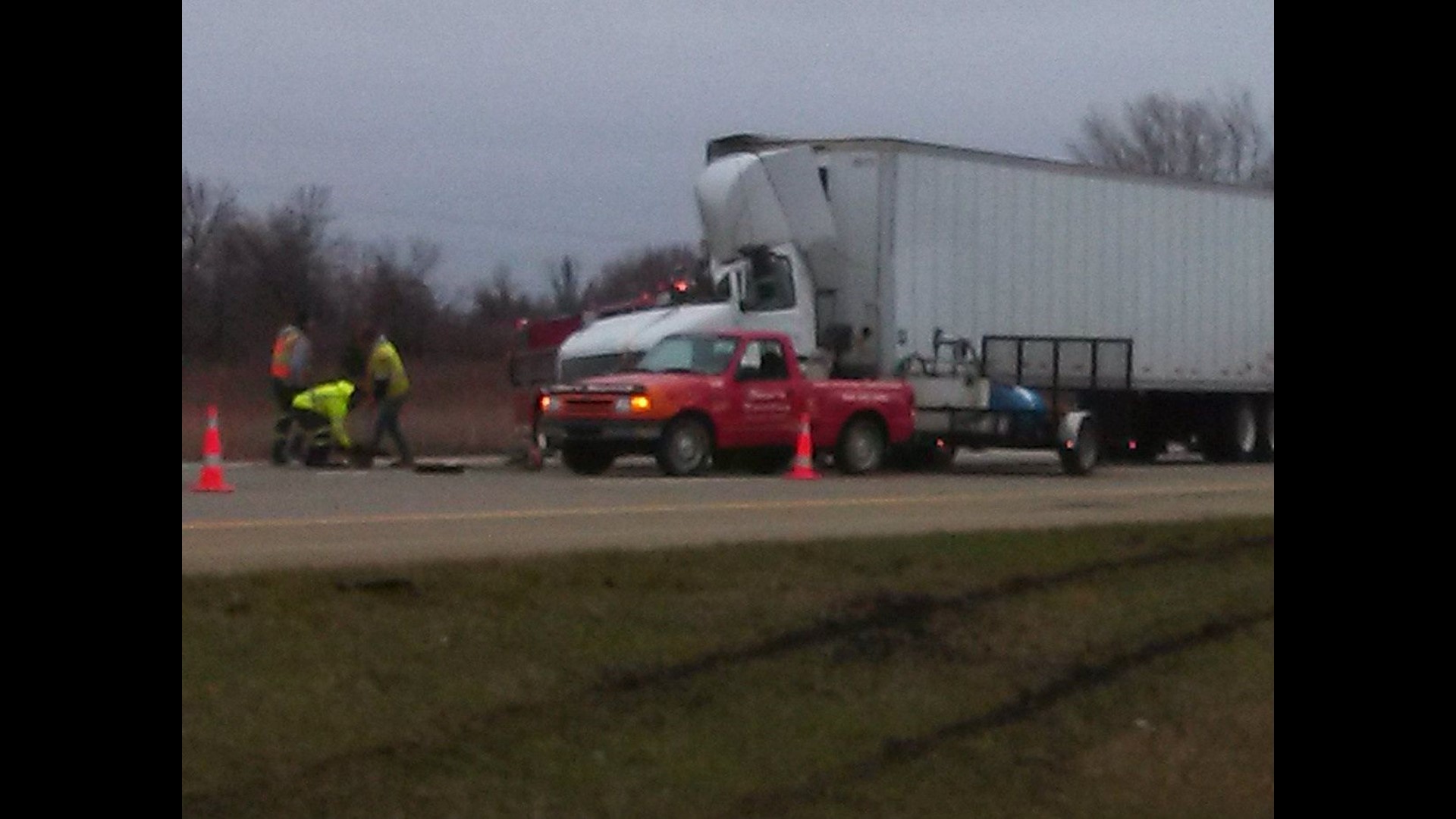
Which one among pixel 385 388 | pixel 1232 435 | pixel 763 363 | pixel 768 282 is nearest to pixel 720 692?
pixel 385 388

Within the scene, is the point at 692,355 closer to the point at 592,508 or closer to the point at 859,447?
the point at 859,447

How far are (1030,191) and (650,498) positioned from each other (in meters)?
12.4

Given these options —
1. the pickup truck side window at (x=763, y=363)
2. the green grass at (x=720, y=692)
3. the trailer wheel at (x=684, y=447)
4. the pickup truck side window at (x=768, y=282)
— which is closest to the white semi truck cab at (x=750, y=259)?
the pickup truck side window at (x=768, y=282)

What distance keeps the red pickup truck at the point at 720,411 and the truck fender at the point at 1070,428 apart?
2046 mm

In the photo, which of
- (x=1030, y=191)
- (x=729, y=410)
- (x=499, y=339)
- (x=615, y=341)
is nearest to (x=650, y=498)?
(x=499, y=339)

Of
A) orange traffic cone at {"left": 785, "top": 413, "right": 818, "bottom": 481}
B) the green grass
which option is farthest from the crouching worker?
the green grass

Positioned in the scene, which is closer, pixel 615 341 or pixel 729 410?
pixel 729 410

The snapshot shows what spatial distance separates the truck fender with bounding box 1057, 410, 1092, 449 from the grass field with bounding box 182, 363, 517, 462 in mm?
6677

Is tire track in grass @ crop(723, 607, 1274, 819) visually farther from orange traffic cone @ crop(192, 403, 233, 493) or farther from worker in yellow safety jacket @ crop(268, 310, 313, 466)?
orange traffic cone @ crop(192, 403, 233, 493)

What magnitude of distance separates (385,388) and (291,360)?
4.02 meters

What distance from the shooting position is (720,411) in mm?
24000

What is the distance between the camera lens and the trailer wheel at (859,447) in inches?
997
